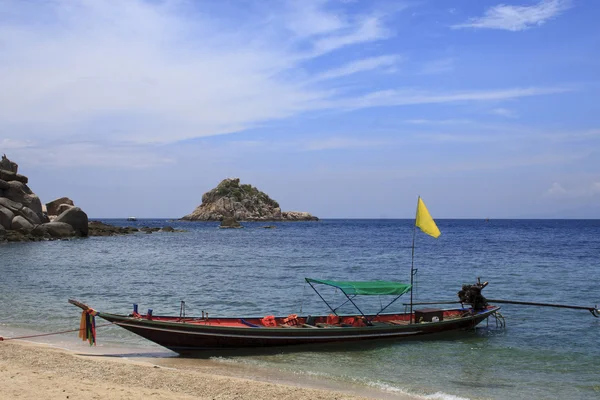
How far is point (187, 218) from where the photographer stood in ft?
643

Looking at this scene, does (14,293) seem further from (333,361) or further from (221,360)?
(333,361)

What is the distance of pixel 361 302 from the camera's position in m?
25.6

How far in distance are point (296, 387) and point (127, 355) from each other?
19.0 feet

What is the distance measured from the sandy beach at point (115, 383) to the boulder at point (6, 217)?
52473mm

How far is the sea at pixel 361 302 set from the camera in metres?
14.1

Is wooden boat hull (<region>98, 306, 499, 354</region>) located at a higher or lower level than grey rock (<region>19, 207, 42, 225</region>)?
lower

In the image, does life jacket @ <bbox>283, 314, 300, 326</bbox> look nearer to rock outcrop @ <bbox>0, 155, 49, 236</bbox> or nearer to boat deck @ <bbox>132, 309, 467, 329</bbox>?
boat deck @ <bbox>132, 309, 467, 329</bbox>

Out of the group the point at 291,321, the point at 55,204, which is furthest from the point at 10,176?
the point at 291,321

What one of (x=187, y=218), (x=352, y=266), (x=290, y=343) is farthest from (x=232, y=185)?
A: (x=290, y=343)

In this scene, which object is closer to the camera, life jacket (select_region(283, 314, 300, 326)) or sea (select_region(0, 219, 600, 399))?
sea (select_region(0, 219, 600, 399))

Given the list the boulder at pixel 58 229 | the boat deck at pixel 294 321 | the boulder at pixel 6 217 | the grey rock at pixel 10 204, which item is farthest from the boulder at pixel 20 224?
the boat deck at pixel 294 321

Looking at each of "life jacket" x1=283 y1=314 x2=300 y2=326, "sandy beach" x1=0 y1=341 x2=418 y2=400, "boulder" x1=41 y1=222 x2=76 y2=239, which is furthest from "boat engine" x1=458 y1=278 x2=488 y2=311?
"boulder" x1=41 y1=222 x2=76 y2=239

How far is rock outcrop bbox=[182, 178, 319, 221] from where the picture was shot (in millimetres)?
176500

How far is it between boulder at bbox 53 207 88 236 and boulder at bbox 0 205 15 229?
9303mm
